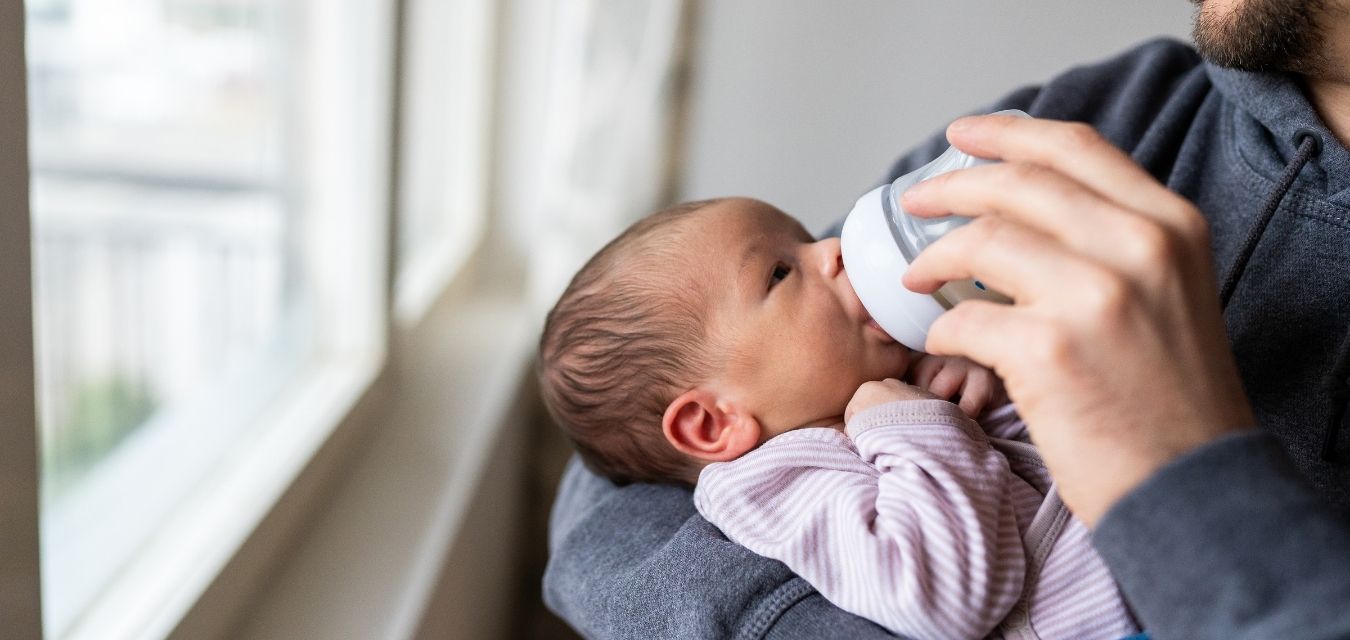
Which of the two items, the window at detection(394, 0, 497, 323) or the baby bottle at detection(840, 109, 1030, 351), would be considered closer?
the baby bottle at detection(840, 109, 1030, 351)

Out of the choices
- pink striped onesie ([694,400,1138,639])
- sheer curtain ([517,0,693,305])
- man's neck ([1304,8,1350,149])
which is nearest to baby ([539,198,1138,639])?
pink striped onesie ([694,400,1138,639])

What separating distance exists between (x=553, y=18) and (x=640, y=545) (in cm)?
179

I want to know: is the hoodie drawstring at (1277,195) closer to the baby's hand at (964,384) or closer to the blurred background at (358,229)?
the baby's hand at (964,384)

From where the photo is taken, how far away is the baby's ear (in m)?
0.99

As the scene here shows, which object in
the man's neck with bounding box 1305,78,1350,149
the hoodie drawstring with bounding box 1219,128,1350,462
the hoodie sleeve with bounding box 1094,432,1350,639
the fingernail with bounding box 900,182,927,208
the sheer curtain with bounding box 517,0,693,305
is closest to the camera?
the hoodie sleeve with bounding box 1094,432,1350,639

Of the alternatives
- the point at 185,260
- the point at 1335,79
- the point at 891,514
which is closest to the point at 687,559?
the point at 891,514

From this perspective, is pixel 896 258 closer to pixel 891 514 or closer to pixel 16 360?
pixel 891 514

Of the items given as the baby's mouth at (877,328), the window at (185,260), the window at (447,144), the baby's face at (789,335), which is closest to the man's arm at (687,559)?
the baby's face at (789,335)

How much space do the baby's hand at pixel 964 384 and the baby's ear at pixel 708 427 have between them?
A: 0.17 metres

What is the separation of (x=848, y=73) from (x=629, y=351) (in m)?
1.86

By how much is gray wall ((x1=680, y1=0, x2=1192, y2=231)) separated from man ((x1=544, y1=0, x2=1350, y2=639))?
5.27 ft

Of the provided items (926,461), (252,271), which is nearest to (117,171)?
(252,271)

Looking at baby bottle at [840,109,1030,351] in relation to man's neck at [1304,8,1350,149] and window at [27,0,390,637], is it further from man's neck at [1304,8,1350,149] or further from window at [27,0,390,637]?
window at [27,0,390,637]

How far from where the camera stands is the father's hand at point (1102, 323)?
0.60 metres
